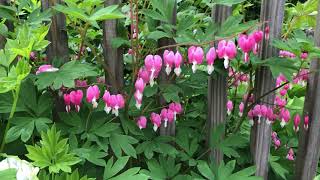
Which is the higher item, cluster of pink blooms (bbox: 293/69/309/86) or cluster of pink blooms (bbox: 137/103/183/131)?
cluster of pink blooms (bbox: 293/69/309/86)

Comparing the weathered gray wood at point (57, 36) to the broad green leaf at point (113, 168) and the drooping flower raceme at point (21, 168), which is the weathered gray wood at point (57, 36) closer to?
the broad green leaf at point (113, 168)

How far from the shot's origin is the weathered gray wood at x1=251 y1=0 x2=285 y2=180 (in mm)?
1579

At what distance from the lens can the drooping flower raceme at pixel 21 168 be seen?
43.6 inches

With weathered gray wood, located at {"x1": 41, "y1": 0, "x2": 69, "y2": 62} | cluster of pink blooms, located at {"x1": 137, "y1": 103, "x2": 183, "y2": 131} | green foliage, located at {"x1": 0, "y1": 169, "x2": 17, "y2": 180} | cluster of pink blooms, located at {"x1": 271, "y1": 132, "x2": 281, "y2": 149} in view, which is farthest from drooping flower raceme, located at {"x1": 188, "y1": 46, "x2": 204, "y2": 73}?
cluster of pink blooms, located at {"x1": 271, "y1": 132, "x2": 281, "y2": 149}

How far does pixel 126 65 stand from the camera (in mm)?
1830

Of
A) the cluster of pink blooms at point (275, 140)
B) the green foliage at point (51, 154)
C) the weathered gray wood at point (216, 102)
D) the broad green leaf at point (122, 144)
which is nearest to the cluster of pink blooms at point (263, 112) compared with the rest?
the weathered gray wood at point (216, 102)

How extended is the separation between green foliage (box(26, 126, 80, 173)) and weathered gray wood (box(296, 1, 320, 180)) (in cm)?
95

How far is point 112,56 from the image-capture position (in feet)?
5.39

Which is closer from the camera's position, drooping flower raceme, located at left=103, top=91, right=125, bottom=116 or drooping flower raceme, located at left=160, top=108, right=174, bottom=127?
drooping flower raceme, located at left=103, top=91, right=125, bottom=116

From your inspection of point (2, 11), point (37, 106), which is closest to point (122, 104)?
point (37, 106)

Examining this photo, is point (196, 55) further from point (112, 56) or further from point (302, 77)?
point (302, 77)

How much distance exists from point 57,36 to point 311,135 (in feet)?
3.48

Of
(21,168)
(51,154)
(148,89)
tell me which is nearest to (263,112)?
(148,89)

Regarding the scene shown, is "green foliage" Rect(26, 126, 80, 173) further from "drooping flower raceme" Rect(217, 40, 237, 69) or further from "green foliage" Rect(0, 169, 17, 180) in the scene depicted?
"drooping flower raceme" Rect(217, 40, 237, 69)
